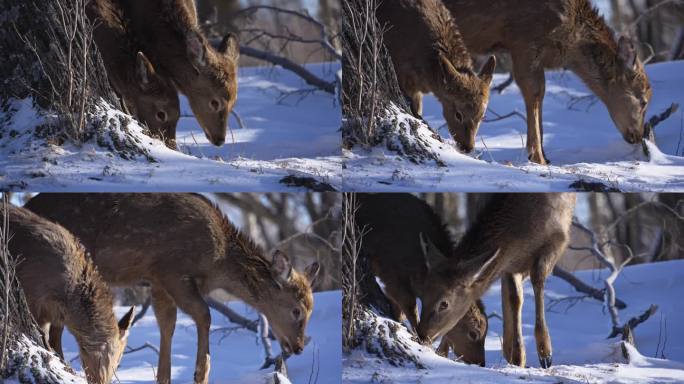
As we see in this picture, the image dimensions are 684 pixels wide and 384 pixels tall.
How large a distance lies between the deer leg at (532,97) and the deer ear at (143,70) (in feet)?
5.41

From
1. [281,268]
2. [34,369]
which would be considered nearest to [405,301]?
[281,268]

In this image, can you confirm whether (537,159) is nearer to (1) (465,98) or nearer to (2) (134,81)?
(1) (465,98)

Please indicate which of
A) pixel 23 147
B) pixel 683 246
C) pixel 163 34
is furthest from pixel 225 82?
pixel 683 246

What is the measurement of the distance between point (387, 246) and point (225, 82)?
41.8 inches

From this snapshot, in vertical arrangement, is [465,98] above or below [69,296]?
above

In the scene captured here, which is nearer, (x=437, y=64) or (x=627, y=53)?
(x=437, y=64)

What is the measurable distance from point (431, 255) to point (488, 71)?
0.88 meters

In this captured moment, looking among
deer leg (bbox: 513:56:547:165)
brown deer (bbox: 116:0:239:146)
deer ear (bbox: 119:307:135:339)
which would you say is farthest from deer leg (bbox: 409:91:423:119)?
deer ear (bbox: 119:307:135:339)

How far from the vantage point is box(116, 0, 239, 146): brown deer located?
5754 mm

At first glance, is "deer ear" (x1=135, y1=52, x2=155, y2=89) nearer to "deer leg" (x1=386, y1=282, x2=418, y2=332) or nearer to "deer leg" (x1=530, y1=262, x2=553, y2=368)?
"deer leg" (x1=386, y1=282, x2=418, y2=332)

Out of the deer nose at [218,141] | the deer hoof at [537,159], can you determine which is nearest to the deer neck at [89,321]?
the deer nose at [218,141]

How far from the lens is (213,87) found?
228 inches

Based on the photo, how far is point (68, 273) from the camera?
17.9 feet

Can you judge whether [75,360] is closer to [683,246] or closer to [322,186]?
[322,186]
